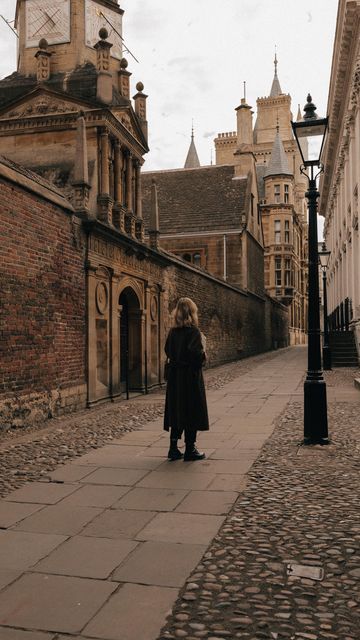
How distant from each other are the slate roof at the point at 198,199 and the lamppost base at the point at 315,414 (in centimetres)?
2472

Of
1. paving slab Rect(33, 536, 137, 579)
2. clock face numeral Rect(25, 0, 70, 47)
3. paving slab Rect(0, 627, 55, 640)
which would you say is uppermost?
clock face numeral Rect(25, 0, 70, 47)

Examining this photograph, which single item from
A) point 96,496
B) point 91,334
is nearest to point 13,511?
point 96,496

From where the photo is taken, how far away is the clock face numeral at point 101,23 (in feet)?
46.2

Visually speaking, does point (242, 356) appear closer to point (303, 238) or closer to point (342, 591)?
point (342, 591)

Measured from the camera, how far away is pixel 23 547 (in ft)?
12.5

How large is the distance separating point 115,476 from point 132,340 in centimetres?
919

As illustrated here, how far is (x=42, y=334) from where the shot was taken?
969 centimetres

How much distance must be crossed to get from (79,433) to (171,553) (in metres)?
4.80

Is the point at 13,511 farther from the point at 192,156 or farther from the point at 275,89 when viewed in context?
the point at 275,89

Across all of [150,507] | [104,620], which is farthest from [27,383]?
[104,620]

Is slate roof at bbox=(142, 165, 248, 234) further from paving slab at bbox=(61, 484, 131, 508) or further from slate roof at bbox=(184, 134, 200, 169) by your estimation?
slate roof at bbox=(184, 134, 200, 169)

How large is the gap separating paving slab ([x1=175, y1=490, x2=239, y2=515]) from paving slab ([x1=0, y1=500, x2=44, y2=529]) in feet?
3.90

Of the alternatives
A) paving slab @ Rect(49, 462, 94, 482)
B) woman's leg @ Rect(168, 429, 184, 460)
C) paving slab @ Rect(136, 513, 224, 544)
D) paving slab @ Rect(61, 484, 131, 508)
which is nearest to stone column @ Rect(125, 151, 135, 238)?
woman's leg @ Rect(168, 429, 184, 460)

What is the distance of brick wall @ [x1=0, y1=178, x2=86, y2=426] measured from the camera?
8.62 m
